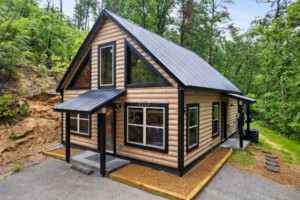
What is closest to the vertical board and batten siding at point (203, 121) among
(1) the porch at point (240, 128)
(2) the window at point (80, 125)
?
(1) the porch at point (240, 128)

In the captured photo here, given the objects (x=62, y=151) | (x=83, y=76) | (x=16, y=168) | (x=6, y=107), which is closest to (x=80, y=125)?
(x=62, y=151)

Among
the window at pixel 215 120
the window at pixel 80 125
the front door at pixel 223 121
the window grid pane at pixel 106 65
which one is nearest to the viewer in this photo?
the window grid pane at pixel 106 65

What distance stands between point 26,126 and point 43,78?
4.86m

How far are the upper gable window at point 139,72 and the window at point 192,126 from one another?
1.55 metres

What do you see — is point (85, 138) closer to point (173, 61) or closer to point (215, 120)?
point (173, 61)

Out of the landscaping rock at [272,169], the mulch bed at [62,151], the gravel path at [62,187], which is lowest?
the gravel path at [62,187]

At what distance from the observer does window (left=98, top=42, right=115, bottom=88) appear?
750 cm

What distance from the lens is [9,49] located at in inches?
388

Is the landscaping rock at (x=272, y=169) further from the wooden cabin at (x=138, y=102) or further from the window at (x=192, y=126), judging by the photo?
the window at (x=192, y=126)

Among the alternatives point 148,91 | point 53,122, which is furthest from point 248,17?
point 53,122

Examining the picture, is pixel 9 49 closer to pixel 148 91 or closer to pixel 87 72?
pixel 87 72

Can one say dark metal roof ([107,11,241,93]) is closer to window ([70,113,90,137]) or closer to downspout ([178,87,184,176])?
downspout ([178,87,184,176])

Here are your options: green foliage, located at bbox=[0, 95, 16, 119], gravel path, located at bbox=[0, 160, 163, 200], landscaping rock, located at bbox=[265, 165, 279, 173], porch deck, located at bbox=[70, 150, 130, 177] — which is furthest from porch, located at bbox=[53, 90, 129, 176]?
landscaping rock, located at bbox=[265, 165, 279, 173]

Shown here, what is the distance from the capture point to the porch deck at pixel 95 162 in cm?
621
